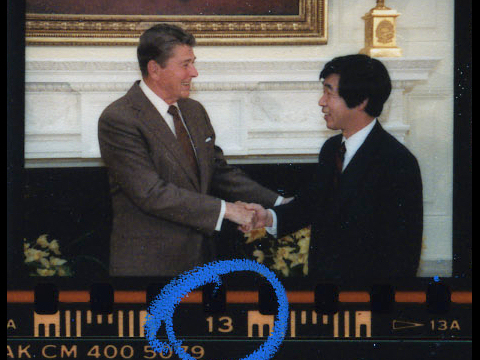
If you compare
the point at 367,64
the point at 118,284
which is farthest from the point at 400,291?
the point at 118,284

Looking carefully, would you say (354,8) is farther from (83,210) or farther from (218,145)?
(83,210)

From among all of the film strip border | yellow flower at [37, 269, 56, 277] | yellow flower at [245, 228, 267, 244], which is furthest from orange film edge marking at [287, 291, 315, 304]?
yellow flower at [37, 269, 56, 277]

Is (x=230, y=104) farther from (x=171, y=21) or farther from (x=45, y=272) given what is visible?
(x=45, y=272)

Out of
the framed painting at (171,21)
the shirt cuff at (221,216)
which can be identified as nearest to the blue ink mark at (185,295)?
the shirt cuff at (221,216)

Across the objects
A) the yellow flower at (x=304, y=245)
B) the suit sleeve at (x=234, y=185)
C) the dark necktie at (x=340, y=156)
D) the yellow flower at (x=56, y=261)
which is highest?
the dark necktie at (x=340, y=156)

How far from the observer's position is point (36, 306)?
2.06 meters

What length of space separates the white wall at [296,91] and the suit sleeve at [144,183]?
2.8 inches

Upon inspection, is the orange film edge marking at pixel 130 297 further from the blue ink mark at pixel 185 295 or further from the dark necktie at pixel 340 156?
the dark necktie at pixel 340 156

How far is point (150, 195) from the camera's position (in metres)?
2.06

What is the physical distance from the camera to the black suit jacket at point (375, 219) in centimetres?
206

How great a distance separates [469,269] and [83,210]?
1278mm

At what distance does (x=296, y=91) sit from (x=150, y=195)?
59 cm

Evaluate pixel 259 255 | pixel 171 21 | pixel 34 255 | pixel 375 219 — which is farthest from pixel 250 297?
pixel 171 21

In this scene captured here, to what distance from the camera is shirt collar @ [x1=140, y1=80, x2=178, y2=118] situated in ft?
6.83
